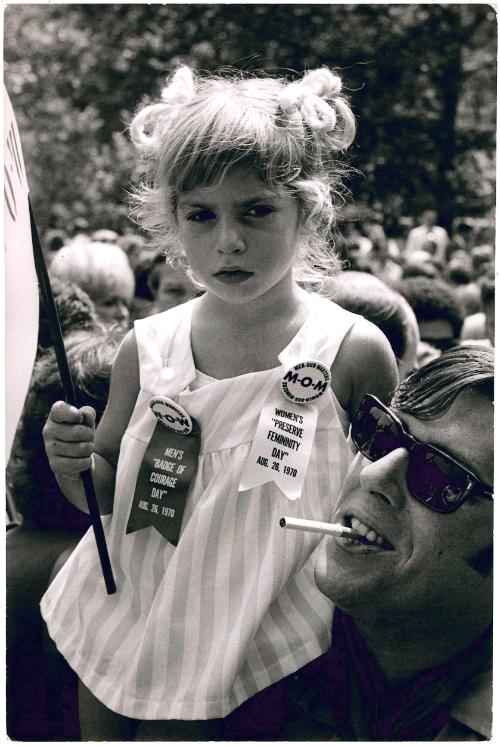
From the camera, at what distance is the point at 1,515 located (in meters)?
1.76

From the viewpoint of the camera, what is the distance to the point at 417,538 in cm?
165

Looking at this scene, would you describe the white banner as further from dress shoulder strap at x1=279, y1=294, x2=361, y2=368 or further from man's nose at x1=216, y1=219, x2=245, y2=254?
dress shoulder strap at x1=279, y1=294, x2=361, y2=368

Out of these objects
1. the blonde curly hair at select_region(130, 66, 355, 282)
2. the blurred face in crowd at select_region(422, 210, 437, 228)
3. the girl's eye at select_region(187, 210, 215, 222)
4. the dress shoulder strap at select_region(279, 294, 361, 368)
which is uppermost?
the blonde curly hair at select_region(130, 66, 355, 282)

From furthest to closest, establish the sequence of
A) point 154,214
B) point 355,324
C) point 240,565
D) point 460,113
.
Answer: point 460,113 < point 154,214 < point 355,324 < point 240,565

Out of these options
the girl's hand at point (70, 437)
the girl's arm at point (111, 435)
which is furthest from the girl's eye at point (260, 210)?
the girl's hand at point (70, 437)

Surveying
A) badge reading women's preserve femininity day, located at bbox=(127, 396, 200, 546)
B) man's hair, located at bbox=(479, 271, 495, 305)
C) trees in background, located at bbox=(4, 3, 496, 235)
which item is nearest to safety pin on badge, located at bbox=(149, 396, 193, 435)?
badge reading women's preserve femininity day, located at bbox=(127, 396, 200, 546)

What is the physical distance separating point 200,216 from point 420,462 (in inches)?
31.4

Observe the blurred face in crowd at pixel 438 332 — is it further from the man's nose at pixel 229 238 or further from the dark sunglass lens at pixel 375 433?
the dark sunglass lens at pixel 375 433

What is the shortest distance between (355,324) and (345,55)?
1095 cm

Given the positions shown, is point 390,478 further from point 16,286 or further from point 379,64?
point 379,64

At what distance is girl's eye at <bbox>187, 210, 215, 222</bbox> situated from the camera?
82.4 inches

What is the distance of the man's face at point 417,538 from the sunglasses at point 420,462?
2 cm

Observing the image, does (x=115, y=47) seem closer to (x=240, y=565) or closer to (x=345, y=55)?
(x=345, y=55)

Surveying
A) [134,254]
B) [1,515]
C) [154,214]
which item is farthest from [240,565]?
[134,254]
